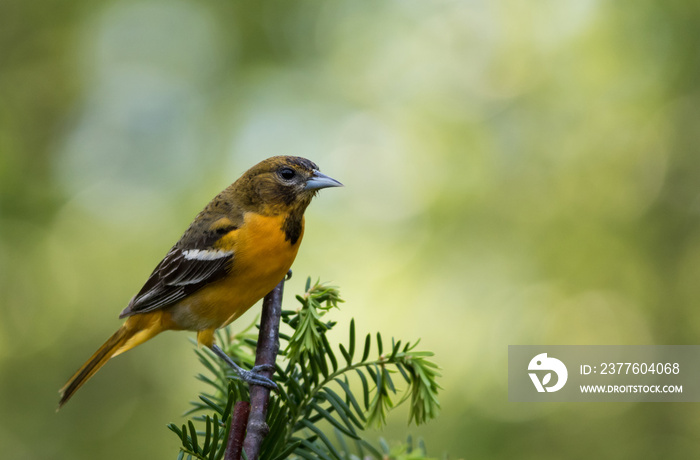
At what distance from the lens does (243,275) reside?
12.0ft

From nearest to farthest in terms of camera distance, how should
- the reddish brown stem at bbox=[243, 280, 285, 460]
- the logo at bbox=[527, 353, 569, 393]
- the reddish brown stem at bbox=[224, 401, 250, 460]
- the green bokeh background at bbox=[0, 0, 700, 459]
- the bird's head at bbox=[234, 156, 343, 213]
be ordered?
the reddish brown stem at bbox=[224, 401, 250, 460], the reddish brown stem at bbox=[243, 280, 285, 460], the bird's head at bbox=[234, 156, 343, 213], the logo at bbox=[527, 353, 569, 393], the green bokeh background at bbox=[0, 0, 700, 459]

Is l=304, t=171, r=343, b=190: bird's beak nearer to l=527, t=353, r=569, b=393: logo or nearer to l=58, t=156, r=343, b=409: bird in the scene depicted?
l=58, t=156, r=343, b=409: bird

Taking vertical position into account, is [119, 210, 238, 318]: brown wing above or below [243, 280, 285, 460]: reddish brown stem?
above

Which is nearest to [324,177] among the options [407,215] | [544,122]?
[407,215]

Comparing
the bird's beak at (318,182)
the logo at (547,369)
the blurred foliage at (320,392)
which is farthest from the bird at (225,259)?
the logo at (547,369)

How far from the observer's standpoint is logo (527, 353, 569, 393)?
501 centimetres

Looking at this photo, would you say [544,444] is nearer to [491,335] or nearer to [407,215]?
[491,335]

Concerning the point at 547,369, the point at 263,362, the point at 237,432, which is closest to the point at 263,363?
the point at 263,362

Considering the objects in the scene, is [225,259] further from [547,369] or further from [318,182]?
[547,369]

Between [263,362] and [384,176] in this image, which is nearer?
Result: [263,362]

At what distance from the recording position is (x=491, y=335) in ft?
21.7

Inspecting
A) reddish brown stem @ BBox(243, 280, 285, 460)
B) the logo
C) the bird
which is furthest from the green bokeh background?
reddish brown stem @ BBox(243, 280, 285, 460)

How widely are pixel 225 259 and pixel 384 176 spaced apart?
191 inches

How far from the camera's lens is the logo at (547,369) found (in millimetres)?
5008
